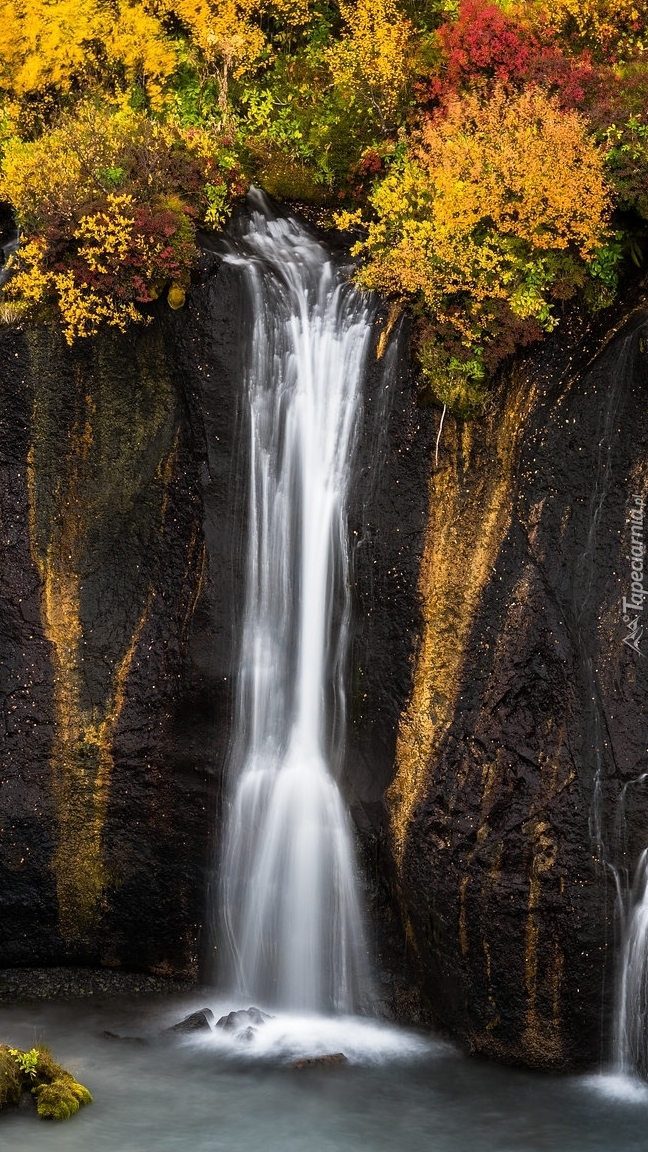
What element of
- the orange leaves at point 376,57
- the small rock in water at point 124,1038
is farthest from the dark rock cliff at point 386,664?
the orange leaves at point 376,57

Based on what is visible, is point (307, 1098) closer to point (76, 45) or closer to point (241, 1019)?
point (241, 1019)

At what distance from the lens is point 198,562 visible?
52.6 ft

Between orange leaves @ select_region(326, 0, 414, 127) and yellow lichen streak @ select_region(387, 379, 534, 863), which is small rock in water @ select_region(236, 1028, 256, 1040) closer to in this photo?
yellow lichen streak @ select_region(387, 379, 534, 863)

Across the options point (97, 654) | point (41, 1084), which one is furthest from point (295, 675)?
point (41, 1084)

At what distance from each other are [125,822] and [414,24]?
38.9ft

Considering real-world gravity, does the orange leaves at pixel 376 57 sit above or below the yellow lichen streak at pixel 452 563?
above

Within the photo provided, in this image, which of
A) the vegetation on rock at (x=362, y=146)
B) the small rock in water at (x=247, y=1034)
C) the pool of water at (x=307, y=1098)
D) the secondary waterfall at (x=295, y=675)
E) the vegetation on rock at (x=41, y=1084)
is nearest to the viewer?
the pool of water at (x=307, y=1098)

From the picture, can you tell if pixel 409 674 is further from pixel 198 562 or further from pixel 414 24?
pixel 414 24

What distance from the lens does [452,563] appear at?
595 inches

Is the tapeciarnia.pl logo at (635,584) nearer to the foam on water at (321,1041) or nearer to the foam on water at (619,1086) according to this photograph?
the foam on water at (619,1086)

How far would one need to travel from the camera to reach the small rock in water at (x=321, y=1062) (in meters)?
13.9

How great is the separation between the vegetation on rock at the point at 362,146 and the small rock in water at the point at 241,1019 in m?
7.06

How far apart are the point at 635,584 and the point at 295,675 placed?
400cm


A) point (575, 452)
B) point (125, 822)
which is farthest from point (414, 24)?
point (125, 822)
